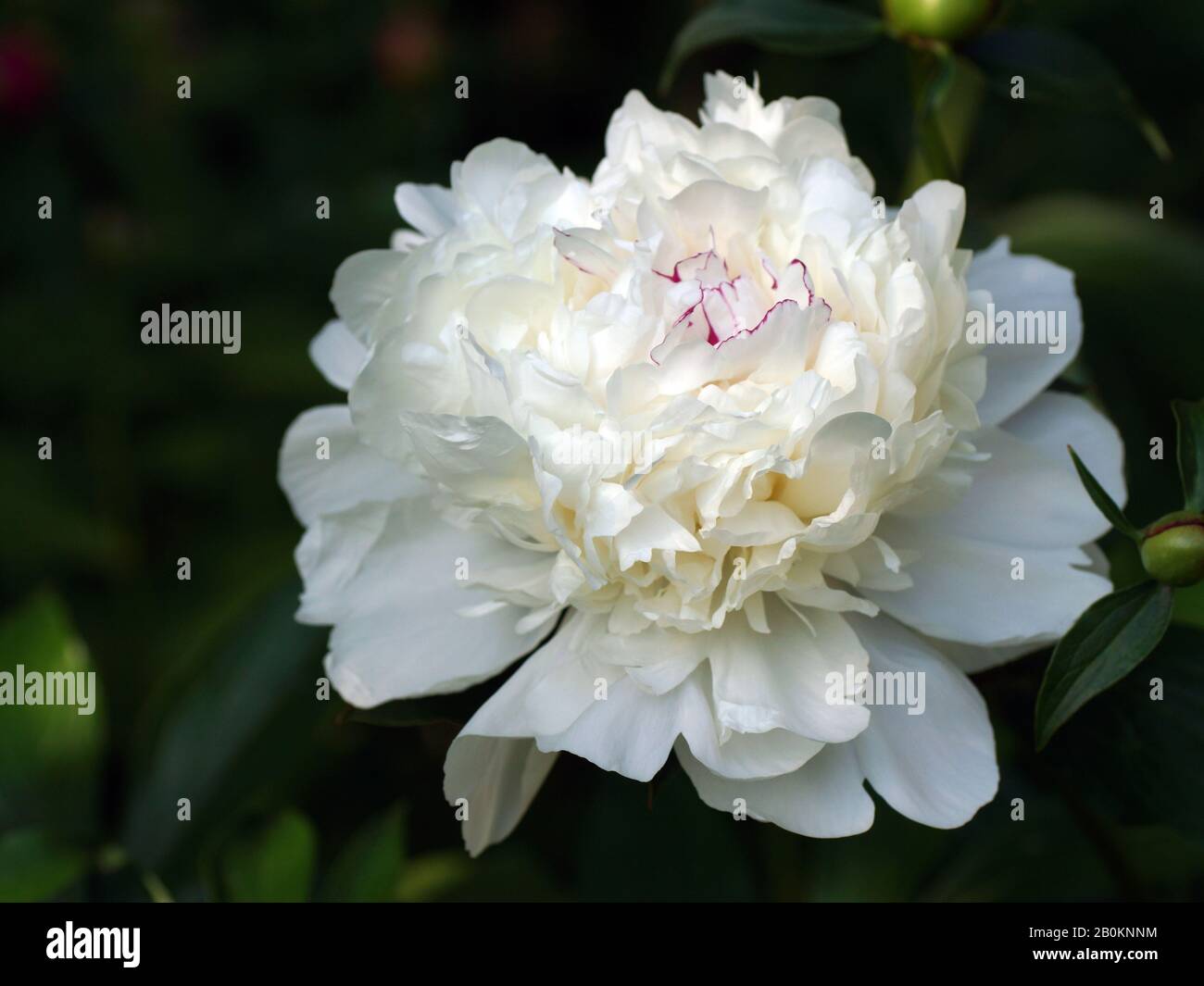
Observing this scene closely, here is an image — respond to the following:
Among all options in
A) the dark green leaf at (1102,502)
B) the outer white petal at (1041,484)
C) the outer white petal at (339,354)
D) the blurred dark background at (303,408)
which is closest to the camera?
the dark green leaf at (1102,502)

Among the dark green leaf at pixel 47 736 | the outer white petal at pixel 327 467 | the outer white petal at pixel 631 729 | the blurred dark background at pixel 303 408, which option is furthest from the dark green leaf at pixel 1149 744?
the dark green leaf at pixel 47 736

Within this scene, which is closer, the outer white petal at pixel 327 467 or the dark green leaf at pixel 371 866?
the outer white petal at pixel 327 467

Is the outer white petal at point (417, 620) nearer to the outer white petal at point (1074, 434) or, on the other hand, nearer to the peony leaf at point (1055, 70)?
the outer white petal at point (1074, 434)

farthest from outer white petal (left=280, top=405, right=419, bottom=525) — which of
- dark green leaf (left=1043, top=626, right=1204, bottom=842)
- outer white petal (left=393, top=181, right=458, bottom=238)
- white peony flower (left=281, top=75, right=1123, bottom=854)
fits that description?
dark green leaf (left=1043, top=626, right=1204, bottom=842)

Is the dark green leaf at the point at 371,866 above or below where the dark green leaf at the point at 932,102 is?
below

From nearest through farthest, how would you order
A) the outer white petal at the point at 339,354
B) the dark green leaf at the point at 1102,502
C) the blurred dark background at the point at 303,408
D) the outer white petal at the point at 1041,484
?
1. the dark green leaf at the point at 1102,502
2. the outer white petal at the point at 1041,484
3. the outer white petal at the point at 339,354
4. the blurred dark background at the point at 303,408

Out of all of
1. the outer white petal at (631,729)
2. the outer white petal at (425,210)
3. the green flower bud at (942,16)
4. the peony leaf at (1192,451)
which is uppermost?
the green flower bud at (942,16)
